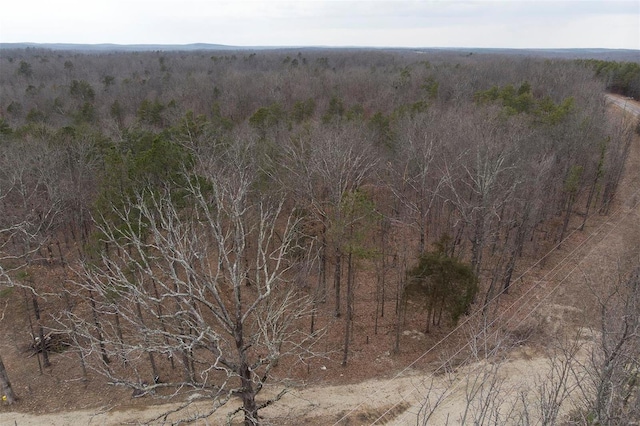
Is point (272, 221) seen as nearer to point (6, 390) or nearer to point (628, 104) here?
point (6, 390)

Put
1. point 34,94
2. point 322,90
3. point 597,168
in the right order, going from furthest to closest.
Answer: point 322,90, point 34,94, point 597,168

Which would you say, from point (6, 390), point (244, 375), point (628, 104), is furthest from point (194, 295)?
point (628, 104)

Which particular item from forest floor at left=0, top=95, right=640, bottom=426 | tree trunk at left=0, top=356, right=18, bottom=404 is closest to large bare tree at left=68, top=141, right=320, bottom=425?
forest floor at left=0, top=95, right=640, bottom=426

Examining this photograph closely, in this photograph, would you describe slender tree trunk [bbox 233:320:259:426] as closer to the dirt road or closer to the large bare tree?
the large bare tree

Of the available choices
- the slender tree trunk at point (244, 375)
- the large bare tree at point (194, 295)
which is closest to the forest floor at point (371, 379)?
the large bare tree at point (194, 295)

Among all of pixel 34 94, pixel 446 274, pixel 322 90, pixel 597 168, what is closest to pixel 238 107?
pixel 322 90

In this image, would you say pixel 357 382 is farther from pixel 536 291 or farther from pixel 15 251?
pixel 15 251
